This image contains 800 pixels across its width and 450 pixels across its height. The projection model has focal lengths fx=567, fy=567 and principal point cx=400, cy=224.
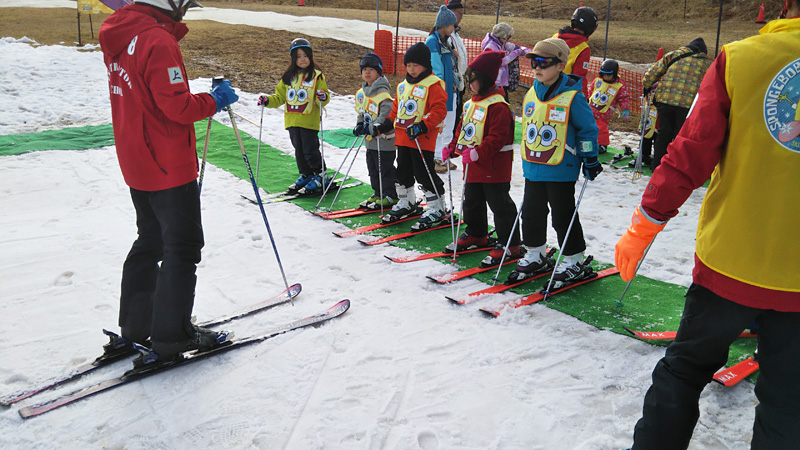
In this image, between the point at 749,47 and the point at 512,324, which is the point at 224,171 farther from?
the point at 749,47

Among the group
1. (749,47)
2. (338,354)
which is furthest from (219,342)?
(749,47)

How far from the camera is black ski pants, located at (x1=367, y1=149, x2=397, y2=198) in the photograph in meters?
6.18

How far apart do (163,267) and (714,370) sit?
276 centimetres

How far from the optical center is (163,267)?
320 cm

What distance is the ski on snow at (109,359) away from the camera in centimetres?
305

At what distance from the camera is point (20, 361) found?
3.36 metres

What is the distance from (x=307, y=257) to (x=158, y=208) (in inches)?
79.4

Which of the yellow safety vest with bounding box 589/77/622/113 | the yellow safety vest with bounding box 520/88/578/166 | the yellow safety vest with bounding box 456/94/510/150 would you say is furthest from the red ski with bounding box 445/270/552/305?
the yellow safety vest with bounding box 589/77/622/113

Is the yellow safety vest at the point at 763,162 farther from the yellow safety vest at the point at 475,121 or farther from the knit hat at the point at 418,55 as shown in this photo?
the knit hat at the point at 418,55

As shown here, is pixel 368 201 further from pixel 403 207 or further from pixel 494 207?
pixel 494 207

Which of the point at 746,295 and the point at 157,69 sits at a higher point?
the point at 157,69

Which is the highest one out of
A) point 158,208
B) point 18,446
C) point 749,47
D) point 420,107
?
point 749,47

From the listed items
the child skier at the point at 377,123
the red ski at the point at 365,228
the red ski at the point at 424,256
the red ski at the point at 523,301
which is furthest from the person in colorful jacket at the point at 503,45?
the red ski at the point at 523,301

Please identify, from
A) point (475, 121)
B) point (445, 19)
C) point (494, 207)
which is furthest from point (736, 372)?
point (445, 19)
